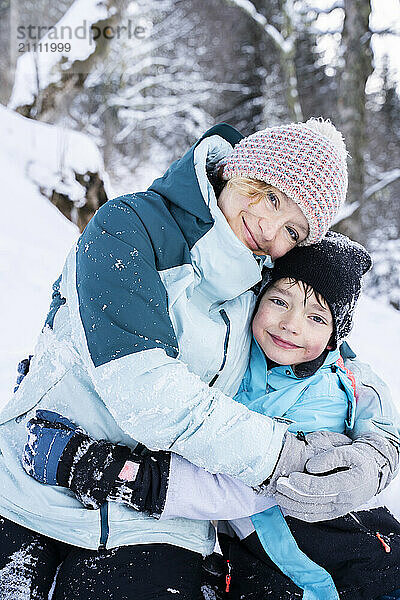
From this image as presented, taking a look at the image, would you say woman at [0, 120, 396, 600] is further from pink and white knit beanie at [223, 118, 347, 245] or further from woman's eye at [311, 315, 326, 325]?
woman's eye at [311, 315, 326, 325]

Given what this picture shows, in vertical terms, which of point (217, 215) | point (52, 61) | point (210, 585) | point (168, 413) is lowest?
point (210, 585)

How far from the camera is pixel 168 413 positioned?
4.01ft

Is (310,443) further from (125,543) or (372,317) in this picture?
(372,317)

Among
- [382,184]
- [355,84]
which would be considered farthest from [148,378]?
[382,184]

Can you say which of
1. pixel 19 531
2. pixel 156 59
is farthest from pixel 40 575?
pixel 156 59

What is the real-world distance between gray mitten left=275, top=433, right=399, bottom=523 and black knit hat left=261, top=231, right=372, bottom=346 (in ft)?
→ 1.35

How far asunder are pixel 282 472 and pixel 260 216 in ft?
2.09

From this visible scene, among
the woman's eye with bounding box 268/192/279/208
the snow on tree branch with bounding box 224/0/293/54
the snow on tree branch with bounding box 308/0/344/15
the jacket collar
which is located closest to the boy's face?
the woman's eye with bounding box 268/192/279/208

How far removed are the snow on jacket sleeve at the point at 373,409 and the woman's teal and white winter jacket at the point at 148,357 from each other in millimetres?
18

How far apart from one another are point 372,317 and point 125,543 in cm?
423

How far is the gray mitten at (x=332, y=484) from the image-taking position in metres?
1.28

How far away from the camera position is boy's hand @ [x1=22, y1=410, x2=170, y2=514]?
4.24ft

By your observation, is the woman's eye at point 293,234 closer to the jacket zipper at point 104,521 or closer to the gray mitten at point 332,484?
the gray mitten at point 332,484

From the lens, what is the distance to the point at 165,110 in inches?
555
